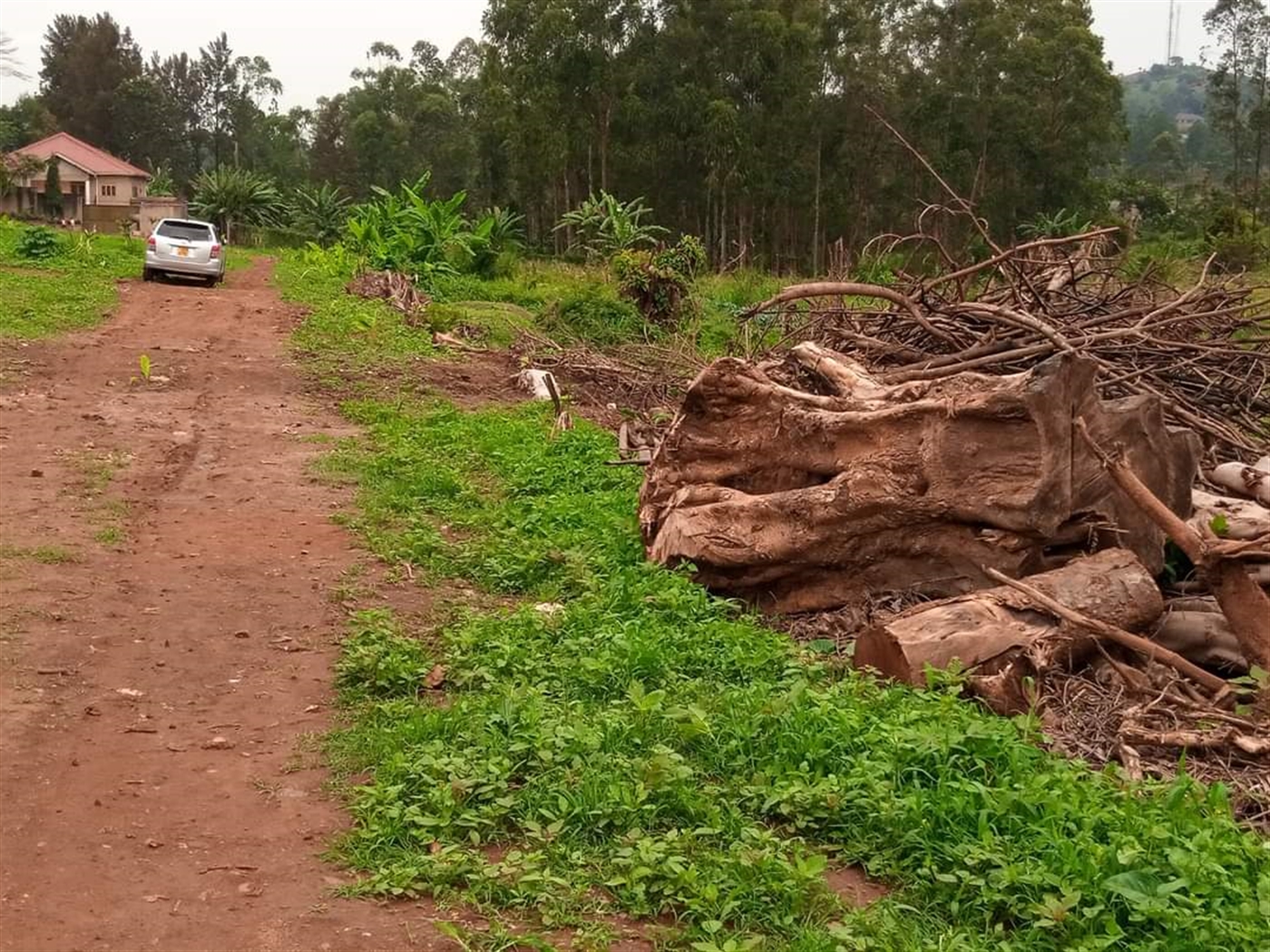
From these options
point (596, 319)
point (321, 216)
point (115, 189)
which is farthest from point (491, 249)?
point (115, 189)

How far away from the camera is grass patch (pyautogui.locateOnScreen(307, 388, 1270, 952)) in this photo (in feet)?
11.5

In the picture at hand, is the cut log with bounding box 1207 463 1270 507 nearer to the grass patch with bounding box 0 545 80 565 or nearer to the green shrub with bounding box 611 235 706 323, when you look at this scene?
the grass patch with bounding box 0 545 80 565

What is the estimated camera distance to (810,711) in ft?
15.2

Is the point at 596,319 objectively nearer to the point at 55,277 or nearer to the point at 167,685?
the point at 55,277

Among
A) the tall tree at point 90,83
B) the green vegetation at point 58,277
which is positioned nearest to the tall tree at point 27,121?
the tall tree at point 90,83

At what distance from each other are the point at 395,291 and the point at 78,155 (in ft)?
140

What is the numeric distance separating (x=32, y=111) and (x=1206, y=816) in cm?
7572

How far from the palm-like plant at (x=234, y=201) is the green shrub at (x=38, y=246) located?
59.0ft

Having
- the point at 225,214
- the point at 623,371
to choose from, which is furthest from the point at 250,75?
the point at 623,371

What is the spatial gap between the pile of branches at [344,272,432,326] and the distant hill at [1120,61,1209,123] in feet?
442

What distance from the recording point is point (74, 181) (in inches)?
2185

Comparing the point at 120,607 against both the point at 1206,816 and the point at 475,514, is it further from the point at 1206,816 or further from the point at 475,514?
the point at 1206,816

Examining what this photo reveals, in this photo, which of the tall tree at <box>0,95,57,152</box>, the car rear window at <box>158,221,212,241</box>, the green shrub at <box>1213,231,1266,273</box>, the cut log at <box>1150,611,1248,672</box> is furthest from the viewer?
the tall tree at <box>0,95,57,152</box>

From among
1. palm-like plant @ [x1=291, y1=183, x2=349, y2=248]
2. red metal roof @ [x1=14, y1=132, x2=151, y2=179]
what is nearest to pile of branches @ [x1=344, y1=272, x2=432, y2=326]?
palm-like plant @ [x1=291, y1=183, x2=349, y2=248]
